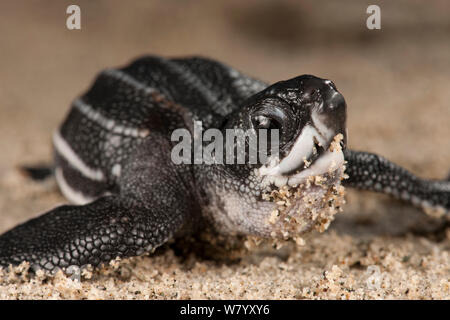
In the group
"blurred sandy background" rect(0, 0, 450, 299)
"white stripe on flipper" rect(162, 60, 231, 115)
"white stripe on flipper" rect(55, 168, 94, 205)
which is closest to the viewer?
"blurred sandy background" rect(0, 0, 450, 299)

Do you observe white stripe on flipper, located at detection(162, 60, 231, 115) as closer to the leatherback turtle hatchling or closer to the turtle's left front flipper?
the leatherback turtle hatchling

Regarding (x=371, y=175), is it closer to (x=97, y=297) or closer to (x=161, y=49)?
(x=97, y=297)

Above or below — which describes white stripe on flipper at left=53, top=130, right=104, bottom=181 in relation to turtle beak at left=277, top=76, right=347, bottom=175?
below

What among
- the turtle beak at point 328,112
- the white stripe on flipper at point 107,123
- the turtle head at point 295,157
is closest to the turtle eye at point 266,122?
the turtle head at point 295,157

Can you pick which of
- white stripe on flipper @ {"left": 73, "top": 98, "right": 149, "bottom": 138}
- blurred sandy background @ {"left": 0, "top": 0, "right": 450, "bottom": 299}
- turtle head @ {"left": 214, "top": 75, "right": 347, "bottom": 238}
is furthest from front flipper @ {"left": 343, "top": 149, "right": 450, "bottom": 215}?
white stripe on flipper @ {"left": 73, "top": 98, "right": 149, "bottom": 138}

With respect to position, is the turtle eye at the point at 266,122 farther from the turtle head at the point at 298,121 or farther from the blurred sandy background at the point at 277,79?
the blurred sandy background at the point at 277,79

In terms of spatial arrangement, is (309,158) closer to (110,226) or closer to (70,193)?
(110,226)

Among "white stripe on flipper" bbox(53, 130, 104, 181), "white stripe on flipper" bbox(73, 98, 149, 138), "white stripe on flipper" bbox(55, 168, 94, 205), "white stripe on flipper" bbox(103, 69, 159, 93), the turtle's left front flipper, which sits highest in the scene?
"white stripe on flipper" bbox(103, 69, 159, 93)
